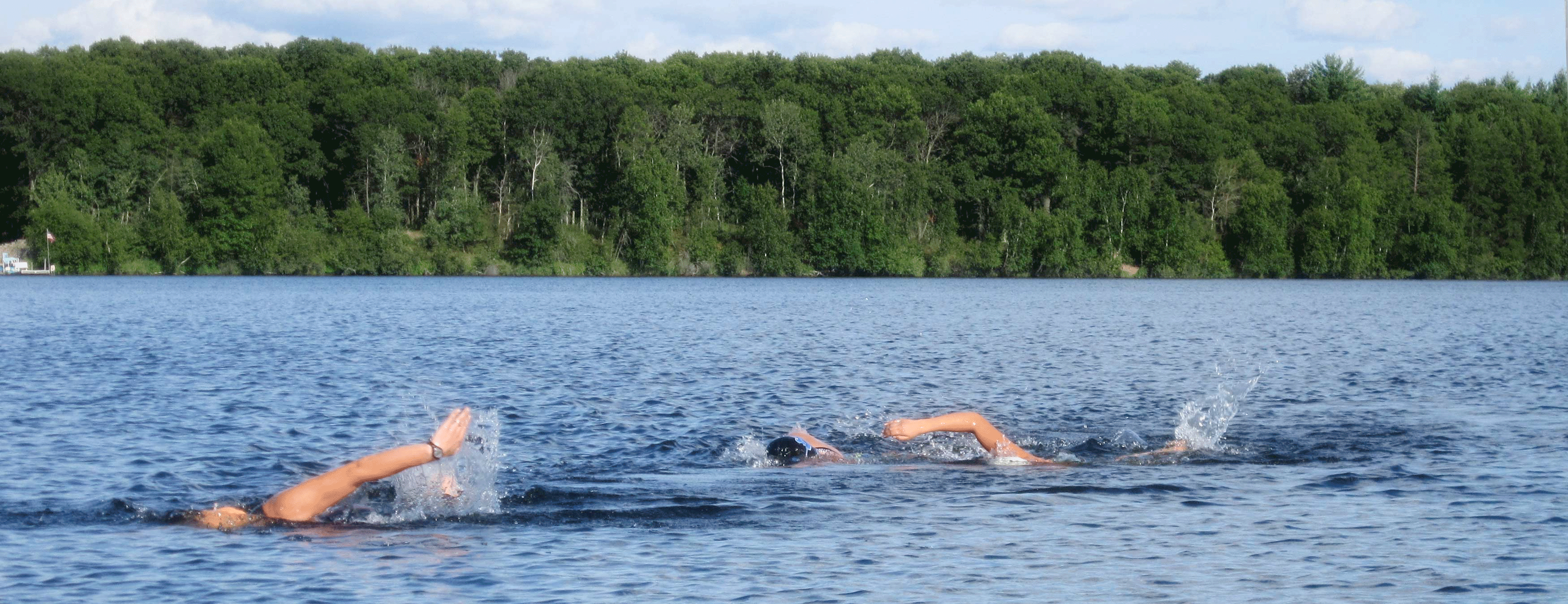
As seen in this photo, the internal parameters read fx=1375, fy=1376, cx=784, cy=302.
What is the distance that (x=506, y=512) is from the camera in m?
14.3

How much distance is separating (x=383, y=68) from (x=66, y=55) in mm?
28835

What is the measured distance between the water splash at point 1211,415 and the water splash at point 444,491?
9.51 meters

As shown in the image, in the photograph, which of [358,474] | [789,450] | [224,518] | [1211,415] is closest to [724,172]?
[1211,415]

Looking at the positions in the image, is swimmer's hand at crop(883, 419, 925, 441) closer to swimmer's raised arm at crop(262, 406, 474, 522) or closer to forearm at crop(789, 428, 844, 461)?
forearm at crop(789, 428, 844, 461)

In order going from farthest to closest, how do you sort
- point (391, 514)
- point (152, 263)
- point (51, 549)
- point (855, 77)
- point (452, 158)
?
point (855, 77) → point (452, 158) → point (152, 263) → point (391, 514) → point (51, 549)

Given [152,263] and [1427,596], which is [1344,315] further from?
[152,263]

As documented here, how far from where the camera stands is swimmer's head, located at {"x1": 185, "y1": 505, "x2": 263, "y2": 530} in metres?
13.3

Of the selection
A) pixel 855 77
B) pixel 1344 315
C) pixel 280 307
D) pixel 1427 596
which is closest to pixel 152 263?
pixel 280 307

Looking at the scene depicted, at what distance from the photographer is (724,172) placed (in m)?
127

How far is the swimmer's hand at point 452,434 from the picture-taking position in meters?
11.3

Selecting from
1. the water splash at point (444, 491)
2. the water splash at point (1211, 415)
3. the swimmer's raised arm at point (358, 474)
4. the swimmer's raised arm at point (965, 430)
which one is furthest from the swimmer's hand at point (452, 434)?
the water splash at point (1211, 415)

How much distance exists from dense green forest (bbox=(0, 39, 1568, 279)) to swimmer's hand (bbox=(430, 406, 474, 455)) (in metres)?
104

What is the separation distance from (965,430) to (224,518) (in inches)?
310

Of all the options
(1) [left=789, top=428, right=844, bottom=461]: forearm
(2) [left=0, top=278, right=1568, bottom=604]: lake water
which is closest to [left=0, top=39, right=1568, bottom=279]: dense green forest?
(2) [left=0, top=278, right=1568, bottom=604]: lake water
